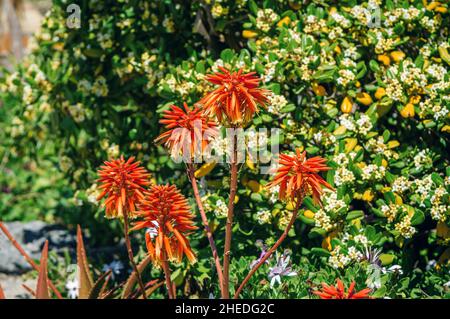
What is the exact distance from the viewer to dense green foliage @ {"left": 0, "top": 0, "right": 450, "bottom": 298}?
9.73 feet

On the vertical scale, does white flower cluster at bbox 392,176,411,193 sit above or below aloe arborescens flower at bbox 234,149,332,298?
below

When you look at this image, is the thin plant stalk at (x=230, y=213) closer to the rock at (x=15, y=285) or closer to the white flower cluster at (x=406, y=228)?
the white flower cluster at (x=406, y=228)

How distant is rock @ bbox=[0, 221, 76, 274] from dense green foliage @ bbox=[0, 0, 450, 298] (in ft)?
2.75

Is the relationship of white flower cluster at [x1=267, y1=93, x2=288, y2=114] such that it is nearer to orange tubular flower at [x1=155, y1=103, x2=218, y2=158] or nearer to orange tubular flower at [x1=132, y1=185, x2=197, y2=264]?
orange tubular flower at [x1=155, y1=103, x2=218, y2=158]

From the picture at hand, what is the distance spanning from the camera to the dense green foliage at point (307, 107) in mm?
2965

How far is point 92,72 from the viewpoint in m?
3.95

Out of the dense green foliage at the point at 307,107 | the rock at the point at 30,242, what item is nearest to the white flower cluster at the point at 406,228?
the dense green foliage at the point at 307,107

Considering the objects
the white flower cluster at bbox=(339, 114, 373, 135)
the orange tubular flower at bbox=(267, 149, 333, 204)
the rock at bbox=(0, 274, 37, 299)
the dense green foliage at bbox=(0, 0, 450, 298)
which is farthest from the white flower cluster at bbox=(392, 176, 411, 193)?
the rock at bbox=(0, 274, 37, 299)

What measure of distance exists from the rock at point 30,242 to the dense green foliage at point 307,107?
33.0 inches

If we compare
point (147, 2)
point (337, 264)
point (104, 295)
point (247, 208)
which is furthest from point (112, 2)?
point (337, 264)

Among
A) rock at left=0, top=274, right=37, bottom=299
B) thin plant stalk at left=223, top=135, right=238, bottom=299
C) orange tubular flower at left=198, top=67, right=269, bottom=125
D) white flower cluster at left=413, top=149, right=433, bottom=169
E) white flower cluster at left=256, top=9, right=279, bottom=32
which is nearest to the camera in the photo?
orange tubular flower at left=198, top=67, right=269, bottom=125

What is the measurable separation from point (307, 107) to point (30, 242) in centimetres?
257
